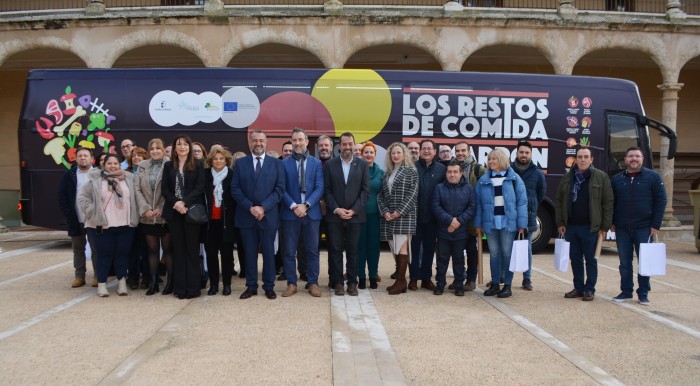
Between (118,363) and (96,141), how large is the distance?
689cm

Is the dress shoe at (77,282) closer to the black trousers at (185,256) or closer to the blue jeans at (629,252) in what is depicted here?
the black trousers at (185,256)

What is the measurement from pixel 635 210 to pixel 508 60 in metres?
13.7

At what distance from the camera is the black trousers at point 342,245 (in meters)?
6.07

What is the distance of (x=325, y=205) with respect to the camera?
6191 millimetres

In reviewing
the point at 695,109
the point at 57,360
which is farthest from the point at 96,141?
the point at 695,109

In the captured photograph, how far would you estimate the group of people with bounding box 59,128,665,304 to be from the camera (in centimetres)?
589

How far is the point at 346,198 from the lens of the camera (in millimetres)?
6004

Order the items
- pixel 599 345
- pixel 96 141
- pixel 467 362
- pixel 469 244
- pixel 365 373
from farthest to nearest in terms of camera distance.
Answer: pixel 96 141
pixel 469 244
pixel 599 345
pixel 467 362
pixel 365 373

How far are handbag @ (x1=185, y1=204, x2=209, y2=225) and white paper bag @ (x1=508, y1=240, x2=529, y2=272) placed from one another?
3.61 m

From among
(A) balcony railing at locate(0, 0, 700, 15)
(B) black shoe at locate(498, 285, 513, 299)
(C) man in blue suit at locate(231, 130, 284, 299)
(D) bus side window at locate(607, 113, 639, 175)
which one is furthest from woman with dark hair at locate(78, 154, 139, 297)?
(A) balcony railing at locate(0, 0, 700, 15)

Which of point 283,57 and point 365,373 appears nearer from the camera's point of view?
point 365,373

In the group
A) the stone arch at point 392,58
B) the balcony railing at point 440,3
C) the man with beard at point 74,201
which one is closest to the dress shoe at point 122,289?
the man with beard at point 74,201

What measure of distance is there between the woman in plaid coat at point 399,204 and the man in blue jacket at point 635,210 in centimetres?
240

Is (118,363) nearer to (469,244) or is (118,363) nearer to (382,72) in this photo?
(469,244)
